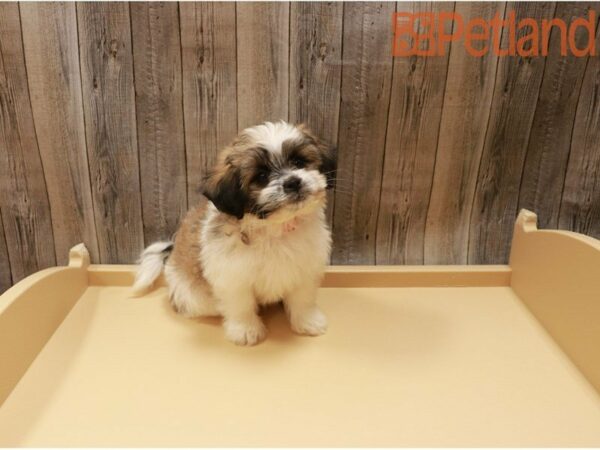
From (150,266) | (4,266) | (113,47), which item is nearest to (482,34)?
(113,47)

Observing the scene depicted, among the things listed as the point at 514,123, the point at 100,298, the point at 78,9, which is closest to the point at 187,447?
the point at 100,298

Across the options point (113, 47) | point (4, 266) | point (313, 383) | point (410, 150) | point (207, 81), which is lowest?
point (313, 383)

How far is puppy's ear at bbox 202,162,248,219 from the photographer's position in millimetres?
1310

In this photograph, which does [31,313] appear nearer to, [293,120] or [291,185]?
[291,185]

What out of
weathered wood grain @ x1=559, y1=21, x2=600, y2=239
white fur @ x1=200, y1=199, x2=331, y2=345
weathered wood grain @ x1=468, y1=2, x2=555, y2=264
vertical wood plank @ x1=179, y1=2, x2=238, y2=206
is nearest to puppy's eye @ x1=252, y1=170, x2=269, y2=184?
white fur @ x1=200, y1=199, x2=331, y2=345

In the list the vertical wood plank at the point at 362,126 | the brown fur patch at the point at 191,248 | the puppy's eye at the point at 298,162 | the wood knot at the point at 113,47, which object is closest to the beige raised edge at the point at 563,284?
the vertical wood plank at the point at 362,126

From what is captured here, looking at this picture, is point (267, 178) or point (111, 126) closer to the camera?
point (267, 178)

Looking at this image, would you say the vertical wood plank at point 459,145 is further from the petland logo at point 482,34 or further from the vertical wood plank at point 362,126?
the vertical wood plank at point 362,126

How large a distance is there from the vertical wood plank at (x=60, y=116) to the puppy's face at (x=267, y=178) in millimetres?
726

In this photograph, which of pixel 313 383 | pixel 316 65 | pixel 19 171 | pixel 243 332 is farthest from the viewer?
pixel 19 171

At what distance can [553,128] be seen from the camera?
1.80 meters

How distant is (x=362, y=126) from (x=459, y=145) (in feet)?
1.26

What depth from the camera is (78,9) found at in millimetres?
1607

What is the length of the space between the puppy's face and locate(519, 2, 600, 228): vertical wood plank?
980 millimetres
